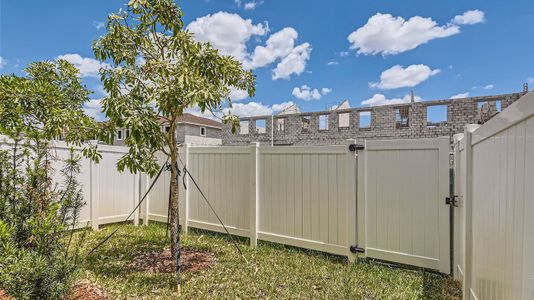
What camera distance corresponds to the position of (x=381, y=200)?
10.9 ft

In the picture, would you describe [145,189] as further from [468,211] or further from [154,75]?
[468,211]

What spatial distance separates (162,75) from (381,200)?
274 cm

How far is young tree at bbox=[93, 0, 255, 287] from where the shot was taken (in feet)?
8.60

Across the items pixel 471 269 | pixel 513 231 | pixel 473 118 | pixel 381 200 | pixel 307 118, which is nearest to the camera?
pixel 513 231

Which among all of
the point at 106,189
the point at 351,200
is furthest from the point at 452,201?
the point at 106,189

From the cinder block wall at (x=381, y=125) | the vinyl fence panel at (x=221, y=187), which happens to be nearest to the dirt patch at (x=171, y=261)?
the vinyl fence panel at (x=221, y=187)

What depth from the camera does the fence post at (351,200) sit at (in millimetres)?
3404

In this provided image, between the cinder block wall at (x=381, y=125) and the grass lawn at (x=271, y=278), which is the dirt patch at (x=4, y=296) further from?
the cinder block wall at (x=381, y=125)

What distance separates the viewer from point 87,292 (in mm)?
2568

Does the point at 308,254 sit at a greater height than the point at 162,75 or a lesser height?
lesser

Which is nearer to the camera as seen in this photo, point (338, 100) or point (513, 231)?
point (513, 231)

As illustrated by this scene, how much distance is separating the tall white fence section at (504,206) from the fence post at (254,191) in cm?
260

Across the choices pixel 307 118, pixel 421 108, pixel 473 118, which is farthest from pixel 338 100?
pixel 473 118

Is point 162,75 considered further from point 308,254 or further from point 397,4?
point 397,4
